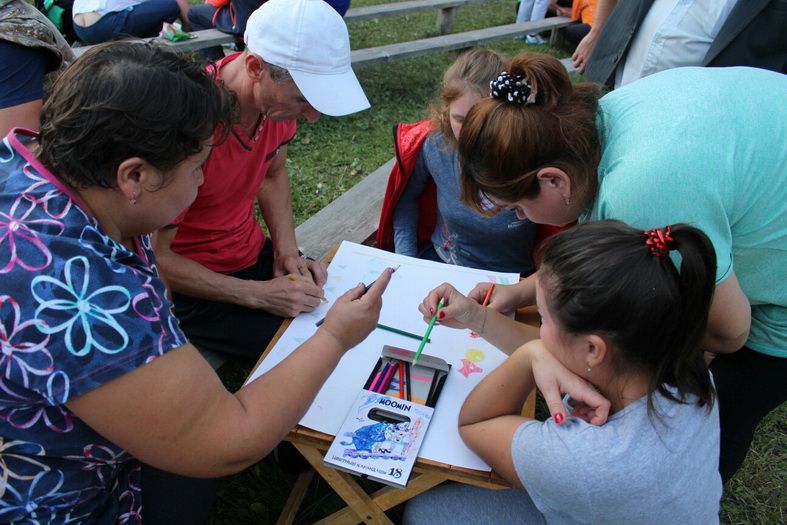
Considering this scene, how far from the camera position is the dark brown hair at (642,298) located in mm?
1140

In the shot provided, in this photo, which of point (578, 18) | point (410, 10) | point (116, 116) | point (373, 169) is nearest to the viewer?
point (116, 116)

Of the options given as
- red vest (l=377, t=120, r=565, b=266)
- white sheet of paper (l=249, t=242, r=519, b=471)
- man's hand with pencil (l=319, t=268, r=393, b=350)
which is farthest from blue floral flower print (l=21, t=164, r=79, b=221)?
red vest (l=377, t=120, r=565, b=266)

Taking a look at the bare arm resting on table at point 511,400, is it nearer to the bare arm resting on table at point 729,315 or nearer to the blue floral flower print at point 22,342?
the bare arm resting on table at point 729,315

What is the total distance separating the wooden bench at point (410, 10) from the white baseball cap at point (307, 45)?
13.2ft

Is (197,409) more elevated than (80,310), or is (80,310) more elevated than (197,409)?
(80,310)

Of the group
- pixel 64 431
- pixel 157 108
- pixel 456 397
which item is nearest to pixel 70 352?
pixel 64 431

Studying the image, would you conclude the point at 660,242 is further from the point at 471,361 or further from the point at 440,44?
the point at 440,44

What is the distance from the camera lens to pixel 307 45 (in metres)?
1.77

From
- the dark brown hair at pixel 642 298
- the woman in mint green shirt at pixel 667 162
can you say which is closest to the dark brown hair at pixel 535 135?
the woman in mint green shirt at pixel 667 162

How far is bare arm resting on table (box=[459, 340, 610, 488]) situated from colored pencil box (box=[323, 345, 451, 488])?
0.12 m

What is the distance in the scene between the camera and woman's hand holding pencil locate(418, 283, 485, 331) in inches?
64.0

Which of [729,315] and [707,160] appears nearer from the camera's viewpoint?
[707,160]

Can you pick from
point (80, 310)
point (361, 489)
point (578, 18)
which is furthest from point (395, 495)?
point (578, 18)

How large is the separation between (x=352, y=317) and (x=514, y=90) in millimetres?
689
